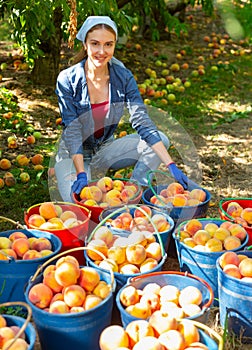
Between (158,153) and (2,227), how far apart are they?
1.21 metres

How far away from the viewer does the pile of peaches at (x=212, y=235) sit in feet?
8.38

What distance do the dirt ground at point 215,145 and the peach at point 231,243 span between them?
548 millimetres

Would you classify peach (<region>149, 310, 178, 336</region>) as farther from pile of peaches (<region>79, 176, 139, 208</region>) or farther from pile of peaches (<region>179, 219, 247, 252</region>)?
pile of peaches (<region>79, 176, 139, 208</region>)

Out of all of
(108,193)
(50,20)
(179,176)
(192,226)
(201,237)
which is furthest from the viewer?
(50,20)

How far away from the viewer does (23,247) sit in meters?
2.47

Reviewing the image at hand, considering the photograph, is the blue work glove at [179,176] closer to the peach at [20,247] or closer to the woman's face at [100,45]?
the woman's face at [100,45]

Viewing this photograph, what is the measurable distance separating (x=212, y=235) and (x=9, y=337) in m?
1.27

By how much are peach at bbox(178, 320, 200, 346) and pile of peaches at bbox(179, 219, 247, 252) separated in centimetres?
67

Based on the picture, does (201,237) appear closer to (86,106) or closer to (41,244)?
(41,244)

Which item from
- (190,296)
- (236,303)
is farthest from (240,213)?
(190,296)

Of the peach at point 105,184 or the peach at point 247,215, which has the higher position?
the peach at point 105,184

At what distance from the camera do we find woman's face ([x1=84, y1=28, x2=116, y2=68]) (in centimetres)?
316

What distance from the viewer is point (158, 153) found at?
3.45 meters

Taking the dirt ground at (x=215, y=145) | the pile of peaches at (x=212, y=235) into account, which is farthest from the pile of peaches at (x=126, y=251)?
the dirt ground at (x=215, y=145)
